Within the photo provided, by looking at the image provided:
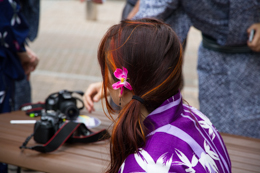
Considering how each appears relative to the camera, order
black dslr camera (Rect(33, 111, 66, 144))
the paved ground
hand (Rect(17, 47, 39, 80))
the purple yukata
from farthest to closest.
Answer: the paved ground
hand (Rect(17, 47, 39, 80))
black dslr camera (Rect(33, 111, 66, 144))
the purple yukata

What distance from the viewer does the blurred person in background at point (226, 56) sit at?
6.41ft

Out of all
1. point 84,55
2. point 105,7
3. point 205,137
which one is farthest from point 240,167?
point 105,7

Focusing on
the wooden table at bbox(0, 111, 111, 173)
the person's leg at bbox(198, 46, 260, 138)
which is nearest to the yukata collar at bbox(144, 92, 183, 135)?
the wooden table at bbox(0, 111, 111, 173)

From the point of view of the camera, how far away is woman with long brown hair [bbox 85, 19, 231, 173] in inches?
42.0

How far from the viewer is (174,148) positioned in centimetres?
105

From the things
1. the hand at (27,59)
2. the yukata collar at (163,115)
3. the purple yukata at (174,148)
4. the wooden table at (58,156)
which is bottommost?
the hand at (27,59)

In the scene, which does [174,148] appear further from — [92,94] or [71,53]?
[71,53]

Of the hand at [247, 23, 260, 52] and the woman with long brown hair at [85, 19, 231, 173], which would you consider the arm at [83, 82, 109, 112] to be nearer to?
the woman with long brown hair at [85, 19, 231, 173]

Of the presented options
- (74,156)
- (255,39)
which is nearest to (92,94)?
(74,156)

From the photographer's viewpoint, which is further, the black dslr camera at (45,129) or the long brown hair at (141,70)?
the black dslr camera at (45,129)

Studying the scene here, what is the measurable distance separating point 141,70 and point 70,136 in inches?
25.4

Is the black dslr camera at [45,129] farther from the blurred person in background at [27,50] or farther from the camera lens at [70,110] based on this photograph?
the blurred person in background at [27,50]

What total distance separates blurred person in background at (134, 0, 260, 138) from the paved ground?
1.42m

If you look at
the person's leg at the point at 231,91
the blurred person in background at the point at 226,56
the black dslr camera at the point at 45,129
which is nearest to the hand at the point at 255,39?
the blurred person in background at the point at 226,56
